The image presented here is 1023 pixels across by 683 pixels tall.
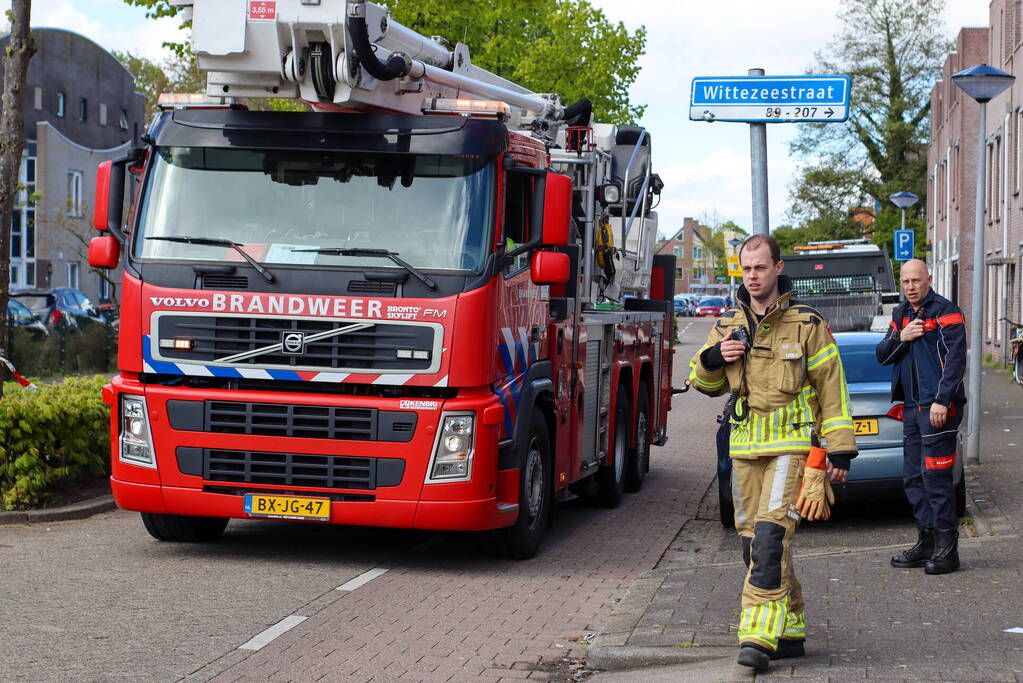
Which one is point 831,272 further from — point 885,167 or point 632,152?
point 885,167

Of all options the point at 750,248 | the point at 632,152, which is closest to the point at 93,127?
the point at 632,152

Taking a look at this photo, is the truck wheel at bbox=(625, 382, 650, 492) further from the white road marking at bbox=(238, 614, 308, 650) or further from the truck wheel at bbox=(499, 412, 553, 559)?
the white road marking at bbox=(238, 614, 308, 650)

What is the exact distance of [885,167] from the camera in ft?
219

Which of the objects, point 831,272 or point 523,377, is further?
point 831,272

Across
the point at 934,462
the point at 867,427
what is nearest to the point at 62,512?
the point at 867,427

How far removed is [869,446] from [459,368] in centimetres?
363

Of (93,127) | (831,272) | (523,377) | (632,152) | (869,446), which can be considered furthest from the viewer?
(93,127)

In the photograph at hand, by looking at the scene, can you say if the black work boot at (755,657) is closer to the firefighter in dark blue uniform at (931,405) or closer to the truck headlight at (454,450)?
the firefighter in dark blue uniform at (931,405)

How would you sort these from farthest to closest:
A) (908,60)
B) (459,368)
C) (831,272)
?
(908,60)
(831,272)
(459,368)

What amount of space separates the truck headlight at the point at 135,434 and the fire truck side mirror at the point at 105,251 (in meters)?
0.85

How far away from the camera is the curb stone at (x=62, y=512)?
10.1 meters

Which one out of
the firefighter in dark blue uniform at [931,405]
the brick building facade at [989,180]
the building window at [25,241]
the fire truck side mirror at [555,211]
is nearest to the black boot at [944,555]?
the firefighter in dark blue uniform at [931,405]

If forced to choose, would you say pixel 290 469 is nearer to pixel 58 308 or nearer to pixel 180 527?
pixel 180 527

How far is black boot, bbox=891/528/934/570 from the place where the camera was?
8.39 m
